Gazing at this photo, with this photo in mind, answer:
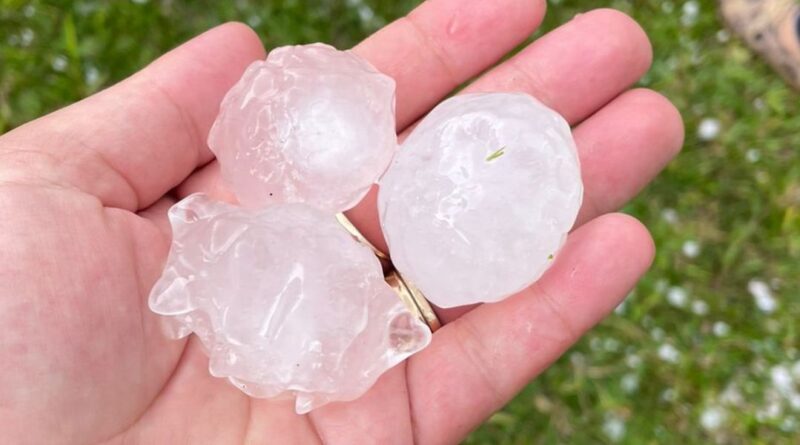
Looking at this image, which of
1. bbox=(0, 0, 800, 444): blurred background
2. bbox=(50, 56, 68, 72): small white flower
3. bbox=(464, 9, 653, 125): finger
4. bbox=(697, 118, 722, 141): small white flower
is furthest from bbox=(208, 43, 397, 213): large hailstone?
bbox=(697, 118, 722, 141): small white flower

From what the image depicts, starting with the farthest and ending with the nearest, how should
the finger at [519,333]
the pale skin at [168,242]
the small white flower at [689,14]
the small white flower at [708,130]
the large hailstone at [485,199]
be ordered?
the small white flower at [689,14], the small white flower at [708,130], the finger at [519,333], the large hailstone at [485,199], the pale skin at [168,242]

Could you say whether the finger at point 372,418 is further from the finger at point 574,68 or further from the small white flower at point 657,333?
the small white flower at point 657,333

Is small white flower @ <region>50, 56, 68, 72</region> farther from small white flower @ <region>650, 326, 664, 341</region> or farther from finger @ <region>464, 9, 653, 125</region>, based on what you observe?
small white flower @ <region>650, 326, 664, 341</region>

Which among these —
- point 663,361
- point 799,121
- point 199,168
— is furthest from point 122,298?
point 799,121

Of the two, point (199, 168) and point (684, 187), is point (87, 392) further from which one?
point (684, 187)

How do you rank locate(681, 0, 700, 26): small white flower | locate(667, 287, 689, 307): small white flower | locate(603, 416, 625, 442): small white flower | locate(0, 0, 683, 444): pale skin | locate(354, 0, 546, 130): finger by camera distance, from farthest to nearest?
locate(681, 0, 700, 26): small white flower
locate(667, 287, 689, 307): small white flower
locate(603, 416, 625, 442): small white flower
locate(354, 0, 546, 130): finger
locate(0, 0, 683, 444): pale skin

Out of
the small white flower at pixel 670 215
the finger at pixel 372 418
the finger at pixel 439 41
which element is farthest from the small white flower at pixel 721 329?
the finger at pixel 372 418

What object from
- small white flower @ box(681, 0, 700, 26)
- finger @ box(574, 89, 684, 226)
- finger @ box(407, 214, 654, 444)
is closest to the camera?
finger @ box(407, 214, 654, 444)
